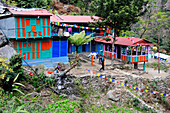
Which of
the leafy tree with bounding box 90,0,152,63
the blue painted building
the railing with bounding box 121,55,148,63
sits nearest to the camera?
the leafy tree with bounding box 90,0,152,63

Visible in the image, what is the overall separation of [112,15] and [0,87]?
12.4 metres

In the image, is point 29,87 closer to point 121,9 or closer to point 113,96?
point 113,96

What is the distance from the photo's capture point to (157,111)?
47.0ft

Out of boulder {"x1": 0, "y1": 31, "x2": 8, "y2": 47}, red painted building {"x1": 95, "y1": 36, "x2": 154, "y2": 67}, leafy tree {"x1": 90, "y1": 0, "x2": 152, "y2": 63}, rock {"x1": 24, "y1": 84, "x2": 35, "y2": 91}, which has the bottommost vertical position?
rock {"x1": 24, "y1": 84, "x2": 35, "y2": 91}

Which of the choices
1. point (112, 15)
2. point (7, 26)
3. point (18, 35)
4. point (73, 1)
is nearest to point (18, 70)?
point (18, 35)

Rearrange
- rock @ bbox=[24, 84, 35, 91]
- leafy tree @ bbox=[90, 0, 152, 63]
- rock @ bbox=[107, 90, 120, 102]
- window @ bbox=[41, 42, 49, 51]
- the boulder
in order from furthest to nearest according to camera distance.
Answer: window @ bbox=[41, 42, 49, 51], leafy tree @ bbox=[90, 0, 152, 63], the boulder, rock @ bbox=[107, 90, 120, 102], rock @ bbox=[24, 84, 35, 91]

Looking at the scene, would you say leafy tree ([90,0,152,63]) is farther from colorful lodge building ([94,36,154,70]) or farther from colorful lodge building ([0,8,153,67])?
colorful lodge building ([0,8,153,67])

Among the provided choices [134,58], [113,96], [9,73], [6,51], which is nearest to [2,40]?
[6,51]

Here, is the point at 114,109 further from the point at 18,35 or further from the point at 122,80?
the point at 18,35

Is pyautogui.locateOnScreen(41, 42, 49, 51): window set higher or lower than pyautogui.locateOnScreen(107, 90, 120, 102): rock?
higher

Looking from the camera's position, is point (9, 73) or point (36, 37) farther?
point (36, 37)

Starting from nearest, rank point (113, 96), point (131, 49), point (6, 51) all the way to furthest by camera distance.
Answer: point (113, 96) < point (6, 51) < point (131, 49)

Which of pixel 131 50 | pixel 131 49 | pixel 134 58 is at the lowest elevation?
pixel 134 58

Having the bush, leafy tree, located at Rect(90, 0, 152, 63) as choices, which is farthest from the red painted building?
the bush
